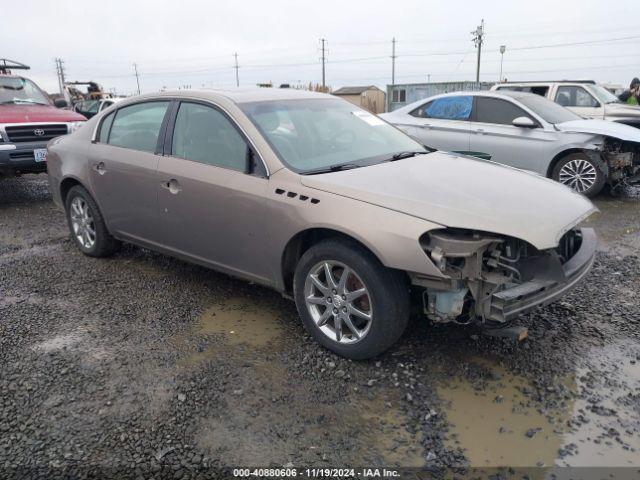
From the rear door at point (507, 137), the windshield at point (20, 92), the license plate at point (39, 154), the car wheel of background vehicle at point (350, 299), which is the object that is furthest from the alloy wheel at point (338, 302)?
the windshield at point (20, 92)

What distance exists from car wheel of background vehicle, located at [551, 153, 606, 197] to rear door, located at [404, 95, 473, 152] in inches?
55.2

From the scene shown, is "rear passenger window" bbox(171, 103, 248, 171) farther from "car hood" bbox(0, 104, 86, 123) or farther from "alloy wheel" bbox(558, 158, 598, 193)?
"alloy wheel" bbox(558, 158, 598, 193)

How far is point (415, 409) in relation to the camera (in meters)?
2.81

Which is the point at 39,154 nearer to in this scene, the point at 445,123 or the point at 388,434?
the point at 445,123

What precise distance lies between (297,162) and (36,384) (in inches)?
83.3

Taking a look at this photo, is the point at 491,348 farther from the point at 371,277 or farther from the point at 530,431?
the point at 371,277

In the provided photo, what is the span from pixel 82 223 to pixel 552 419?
458 cm

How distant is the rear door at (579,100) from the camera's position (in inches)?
426

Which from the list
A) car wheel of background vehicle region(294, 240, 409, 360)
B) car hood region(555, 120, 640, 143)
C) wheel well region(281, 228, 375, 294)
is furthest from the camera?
car hood region(555, 120, 640, 143)

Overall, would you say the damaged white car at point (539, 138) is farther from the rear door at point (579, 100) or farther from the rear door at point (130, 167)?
the rear door at point (130, 167)

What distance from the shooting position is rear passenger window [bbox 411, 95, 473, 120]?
8289 millimetres

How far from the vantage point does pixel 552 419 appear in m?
2.72

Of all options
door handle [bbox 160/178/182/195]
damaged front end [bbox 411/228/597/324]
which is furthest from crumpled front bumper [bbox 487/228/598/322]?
door handle [bbox 160/178/182/195]

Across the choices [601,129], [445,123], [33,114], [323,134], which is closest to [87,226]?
[323,134]
